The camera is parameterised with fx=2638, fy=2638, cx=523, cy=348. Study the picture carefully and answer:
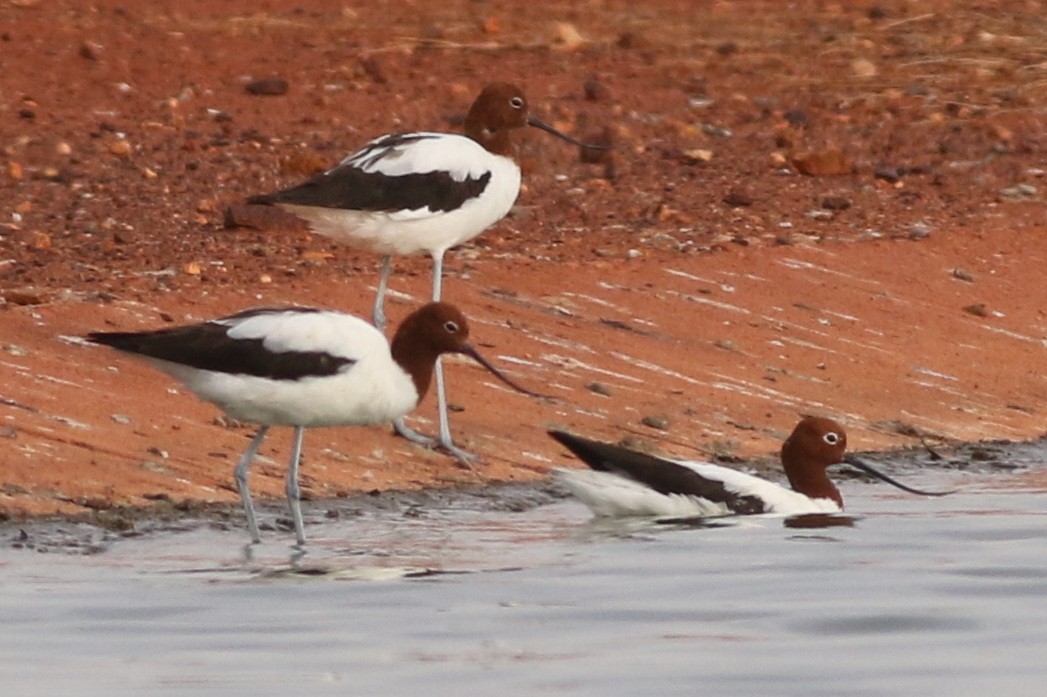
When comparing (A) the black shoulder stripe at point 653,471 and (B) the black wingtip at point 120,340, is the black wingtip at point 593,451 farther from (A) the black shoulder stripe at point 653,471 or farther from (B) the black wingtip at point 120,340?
(B) the black wingtip at point 120,340

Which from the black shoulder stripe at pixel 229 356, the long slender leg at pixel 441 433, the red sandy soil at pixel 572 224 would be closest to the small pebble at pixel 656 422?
the red sandy soil at pixel 572 224

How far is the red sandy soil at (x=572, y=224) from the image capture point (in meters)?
11.0

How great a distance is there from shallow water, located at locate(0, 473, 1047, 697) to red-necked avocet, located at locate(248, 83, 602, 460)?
1.51 meters

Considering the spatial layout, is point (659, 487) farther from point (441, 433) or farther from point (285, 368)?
point (285, 368)

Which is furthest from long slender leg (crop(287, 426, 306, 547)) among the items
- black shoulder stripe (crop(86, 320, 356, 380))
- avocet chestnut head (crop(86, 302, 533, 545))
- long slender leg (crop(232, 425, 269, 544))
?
black shoulder stripe (crop(86, 320, 356, 380))

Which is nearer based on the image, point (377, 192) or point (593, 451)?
point (593, 451)

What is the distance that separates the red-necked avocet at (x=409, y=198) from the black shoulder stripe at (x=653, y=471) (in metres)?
0.90

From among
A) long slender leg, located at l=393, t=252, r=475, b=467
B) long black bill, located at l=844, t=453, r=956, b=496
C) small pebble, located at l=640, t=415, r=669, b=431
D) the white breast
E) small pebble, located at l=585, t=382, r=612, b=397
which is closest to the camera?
the white breast

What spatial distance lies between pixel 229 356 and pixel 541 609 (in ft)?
6.05

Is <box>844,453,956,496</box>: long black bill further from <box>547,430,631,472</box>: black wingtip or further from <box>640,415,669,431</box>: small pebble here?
<box>547,430,631,472</box>: black wingtip

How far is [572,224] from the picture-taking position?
14.8 metres

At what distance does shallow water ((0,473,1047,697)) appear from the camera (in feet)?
22.7

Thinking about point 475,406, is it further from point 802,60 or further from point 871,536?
point 802,60

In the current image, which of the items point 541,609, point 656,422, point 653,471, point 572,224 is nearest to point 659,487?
point 653,471
